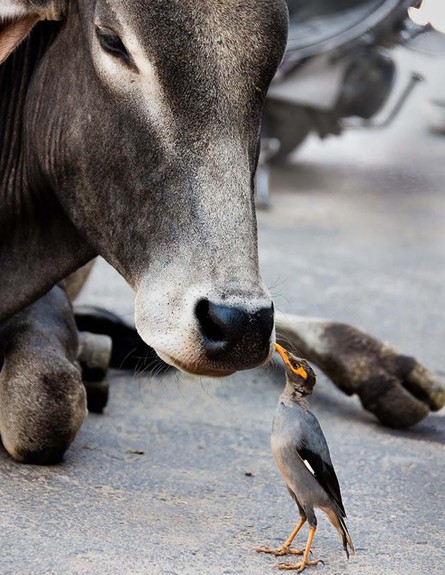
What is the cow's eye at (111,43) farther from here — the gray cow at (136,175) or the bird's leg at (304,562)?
the bird's leg at (304,562)

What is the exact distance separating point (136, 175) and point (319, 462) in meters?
0.74

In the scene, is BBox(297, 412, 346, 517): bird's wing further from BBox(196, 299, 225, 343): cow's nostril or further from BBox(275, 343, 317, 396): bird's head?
BBox(196, 299, 225, 343): cow's nostril

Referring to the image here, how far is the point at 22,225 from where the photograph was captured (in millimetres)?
3361

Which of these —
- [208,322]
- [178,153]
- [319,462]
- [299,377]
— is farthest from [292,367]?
[178,153]

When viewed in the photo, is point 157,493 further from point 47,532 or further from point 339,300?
point 339,300

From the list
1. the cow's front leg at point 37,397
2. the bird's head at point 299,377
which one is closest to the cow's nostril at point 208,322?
the bird's head at point 299,377

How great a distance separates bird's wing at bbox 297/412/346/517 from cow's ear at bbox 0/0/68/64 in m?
1.14

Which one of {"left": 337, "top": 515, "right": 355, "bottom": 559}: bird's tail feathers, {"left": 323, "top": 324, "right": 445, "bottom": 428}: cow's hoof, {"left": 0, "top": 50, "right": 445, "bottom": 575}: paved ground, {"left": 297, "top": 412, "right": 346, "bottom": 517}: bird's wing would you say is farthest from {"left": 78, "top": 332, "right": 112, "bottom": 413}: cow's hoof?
{"left": 337, "top": 515, "right": 355, "bottom": 559}: bird's tail feathers

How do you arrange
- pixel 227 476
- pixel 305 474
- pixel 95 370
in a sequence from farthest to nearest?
pixel 95 370, pixel 227 476, pixel 305 474

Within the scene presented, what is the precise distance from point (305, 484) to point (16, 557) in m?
0.62

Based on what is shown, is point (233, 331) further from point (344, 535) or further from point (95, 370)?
point (95, 370)

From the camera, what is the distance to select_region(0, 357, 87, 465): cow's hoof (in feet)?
10.7

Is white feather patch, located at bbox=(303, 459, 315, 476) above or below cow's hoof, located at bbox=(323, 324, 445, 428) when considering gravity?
above

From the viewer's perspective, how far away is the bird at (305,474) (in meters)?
2.80
